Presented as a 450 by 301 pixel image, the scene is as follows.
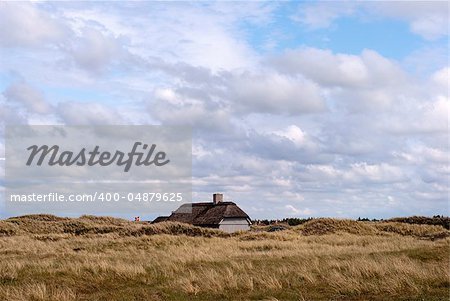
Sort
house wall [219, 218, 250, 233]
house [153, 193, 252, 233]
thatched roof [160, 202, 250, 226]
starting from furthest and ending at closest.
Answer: thatched roof [160, 202, 250, 226] < house [153, 193, 252, 233] < house wall [219, 218, 250, 233]

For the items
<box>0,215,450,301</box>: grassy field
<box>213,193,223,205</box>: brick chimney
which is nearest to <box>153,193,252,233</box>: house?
<box>213,193,223,205</box>: brick chimney

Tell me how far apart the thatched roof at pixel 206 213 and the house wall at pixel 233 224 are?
47cm

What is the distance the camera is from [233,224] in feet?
A: 185

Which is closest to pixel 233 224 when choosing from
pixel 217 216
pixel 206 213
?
pixel 217 216

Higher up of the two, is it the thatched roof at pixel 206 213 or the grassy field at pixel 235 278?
the thatched roof at pixel 206 213

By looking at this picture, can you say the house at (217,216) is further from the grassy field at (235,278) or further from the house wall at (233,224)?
the grassy field at (235,278)

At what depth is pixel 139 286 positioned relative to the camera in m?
15.8

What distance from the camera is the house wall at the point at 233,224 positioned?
55.4 metres

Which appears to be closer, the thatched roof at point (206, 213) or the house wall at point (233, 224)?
the house wall at point (233, 224)

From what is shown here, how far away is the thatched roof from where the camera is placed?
55906 mm

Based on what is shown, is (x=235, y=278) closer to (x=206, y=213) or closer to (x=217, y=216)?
(x=217, y=216)

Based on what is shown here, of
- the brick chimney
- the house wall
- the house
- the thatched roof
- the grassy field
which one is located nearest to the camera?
the grassy field

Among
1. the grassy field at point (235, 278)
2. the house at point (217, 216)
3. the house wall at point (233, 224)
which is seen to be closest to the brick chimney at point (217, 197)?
the house at point (217, 216)

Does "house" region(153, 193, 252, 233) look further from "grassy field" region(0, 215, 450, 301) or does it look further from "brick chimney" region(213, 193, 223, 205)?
"grassy field" region(0, 215, 450, 301)
